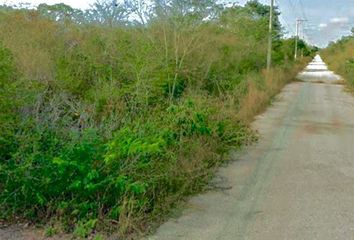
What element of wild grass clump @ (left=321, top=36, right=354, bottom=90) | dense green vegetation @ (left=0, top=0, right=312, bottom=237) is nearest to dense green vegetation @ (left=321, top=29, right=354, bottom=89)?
wild grass clump @ (left=321, top=36, right=354, bottom=90)

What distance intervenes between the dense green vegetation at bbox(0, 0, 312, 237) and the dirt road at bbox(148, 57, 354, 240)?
1.18 feet

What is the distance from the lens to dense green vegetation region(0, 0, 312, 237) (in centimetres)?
408

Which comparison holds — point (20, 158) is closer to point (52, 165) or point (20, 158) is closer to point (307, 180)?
point (52, 165)

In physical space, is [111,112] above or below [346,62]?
below

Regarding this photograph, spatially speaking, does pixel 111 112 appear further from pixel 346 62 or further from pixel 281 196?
pixel 346 62

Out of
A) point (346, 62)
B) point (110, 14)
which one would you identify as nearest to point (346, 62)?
point (346, 62)

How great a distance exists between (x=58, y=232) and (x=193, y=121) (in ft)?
10.4

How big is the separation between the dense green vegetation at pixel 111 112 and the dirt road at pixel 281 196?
0.36m

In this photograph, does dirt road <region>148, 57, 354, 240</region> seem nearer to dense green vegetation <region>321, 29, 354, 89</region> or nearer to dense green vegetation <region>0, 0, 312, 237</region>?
dense green vegetation <region>0, 0, 312, 237</region>

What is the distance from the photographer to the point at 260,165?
6738 mm

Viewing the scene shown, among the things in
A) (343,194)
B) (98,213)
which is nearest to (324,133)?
(343,194)

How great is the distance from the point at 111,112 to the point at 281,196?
3219mm

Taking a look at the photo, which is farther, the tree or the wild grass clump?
the wild grass clump

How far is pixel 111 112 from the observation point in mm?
6809
